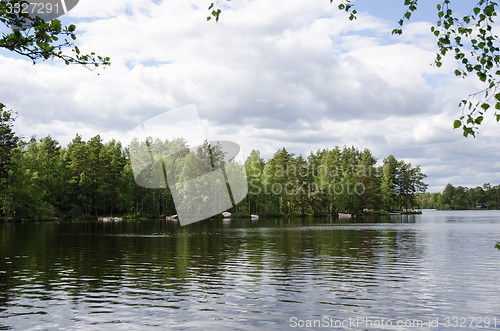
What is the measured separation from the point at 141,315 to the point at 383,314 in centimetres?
738

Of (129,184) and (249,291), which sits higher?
(129,184)

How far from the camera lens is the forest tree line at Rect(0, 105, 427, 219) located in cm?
8344

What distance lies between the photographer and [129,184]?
100438 millimetres

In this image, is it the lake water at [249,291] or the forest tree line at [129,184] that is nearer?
the lake water at [249,291]

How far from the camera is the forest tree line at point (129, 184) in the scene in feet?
274

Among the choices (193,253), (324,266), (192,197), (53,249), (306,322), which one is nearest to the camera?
(306,322)

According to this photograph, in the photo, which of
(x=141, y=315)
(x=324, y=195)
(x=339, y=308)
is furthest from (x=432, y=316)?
(x=324, y=195)

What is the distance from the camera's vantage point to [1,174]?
7219 cm

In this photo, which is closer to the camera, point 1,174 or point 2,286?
point 2,286

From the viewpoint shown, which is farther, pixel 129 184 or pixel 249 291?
pixel 129 184

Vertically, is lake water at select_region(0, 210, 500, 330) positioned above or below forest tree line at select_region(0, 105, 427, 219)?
below

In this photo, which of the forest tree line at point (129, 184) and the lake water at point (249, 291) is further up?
the forest tree line at point (129, 184)

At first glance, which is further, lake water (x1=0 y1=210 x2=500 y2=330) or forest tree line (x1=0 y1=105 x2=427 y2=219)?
forest tree line (x1=0 y1=105 x2=427 y2=219)

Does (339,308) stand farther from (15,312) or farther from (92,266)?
(92,266)
